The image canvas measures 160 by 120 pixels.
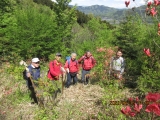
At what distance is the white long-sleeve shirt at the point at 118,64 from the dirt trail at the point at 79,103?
2.88ft

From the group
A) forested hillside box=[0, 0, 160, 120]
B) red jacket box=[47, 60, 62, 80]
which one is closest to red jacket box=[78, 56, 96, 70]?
forested hillside box=[0, 0, 160, 120]

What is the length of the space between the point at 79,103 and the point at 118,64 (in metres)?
1.89

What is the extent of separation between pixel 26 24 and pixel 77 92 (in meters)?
14.1

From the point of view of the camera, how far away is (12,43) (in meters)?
20.1

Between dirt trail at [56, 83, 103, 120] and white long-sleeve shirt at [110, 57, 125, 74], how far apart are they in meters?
0.88

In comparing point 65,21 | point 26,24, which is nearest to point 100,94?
point 26,24

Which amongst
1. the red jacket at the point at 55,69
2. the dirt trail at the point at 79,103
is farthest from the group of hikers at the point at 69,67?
the dirt trail at the point at 79,103

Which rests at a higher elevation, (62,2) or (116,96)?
(62,2)

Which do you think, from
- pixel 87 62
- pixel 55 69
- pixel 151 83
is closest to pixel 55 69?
pixel 55 69

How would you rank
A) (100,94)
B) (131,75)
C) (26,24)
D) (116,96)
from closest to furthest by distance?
1. (116,96)
2. (100,94)
3. (131,75)
4. (26,24)

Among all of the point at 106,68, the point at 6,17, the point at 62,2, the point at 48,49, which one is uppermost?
the point at 62,2

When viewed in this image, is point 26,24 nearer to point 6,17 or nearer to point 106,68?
point 6,17

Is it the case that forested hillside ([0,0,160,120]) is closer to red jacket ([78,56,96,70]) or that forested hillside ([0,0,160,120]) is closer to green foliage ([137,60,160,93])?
Result: green foliage ([137,60,160,93])

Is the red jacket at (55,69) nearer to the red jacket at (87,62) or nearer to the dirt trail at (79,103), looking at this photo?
the dirt trail at (79,103)
